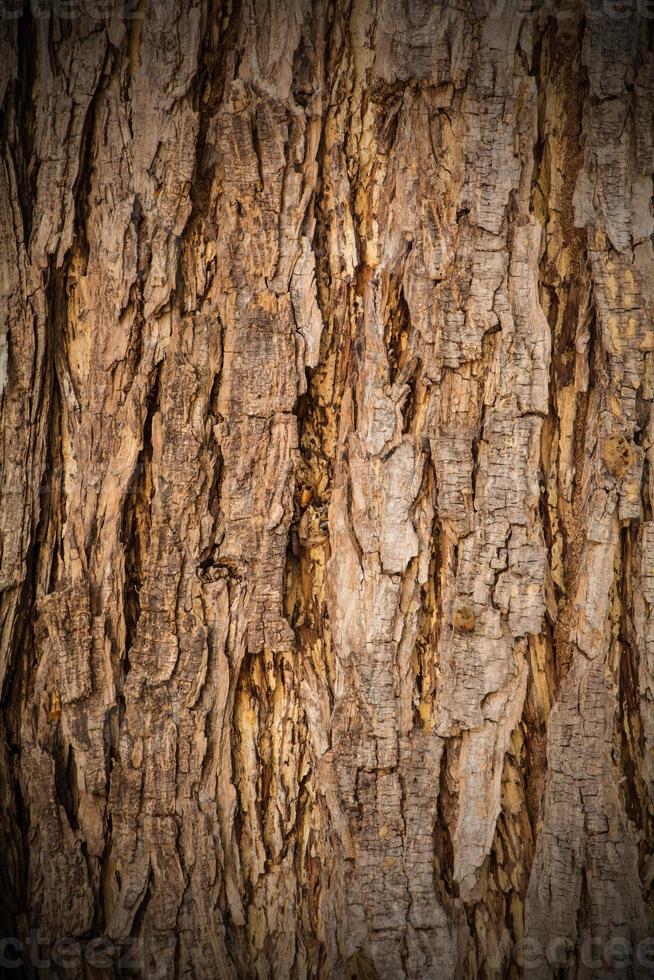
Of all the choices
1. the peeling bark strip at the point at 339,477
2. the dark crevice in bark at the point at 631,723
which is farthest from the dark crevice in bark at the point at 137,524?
the dark crevice in bark at the point at 631,723

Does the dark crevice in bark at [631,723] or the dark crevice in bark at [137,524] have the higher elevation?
the dark crevice in bark at [137,524]

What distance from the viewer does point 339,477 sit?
1756 millimetres

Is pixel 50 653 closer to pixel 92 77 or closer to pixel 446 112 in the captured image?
pixel 92 77

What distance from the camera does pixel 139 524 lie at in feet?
5.85

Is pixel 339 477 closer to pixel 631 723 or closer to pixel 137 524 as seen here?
pixel 137 524

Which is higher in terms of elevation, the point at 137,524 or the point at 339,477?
the point at 339,477

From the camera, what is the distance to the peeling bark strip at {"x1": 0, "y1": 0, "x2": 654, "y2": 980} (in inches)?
67.0

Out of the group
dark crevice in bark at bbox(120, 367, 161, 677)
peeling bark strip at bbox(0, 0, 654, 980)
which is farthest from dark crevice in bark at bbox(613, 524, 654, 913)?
dark crevice in bark at bbox(120, 367, 161, 677)

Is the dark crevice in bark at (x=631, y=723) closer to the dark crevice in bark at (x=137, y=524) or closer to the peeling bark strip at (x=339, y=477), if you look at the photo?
the peeling bark strip at (x=339, y=477)

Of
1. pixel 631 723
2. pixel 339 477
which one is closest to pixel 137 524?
pixel 339 477

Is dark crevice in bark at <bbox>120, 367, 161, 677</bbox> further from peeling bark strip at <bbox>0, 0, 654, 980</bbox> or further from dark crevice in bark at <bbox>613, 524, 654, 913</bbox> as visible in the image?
dark crevice in bark at <bbox>613, 524, 654, 913</bbox>

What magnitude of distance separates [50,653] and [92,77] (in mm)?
1248

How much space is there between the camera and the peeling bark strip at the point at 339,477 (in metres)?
1.70

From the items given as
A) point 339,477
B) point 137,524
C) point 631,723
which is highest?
point 339,477
